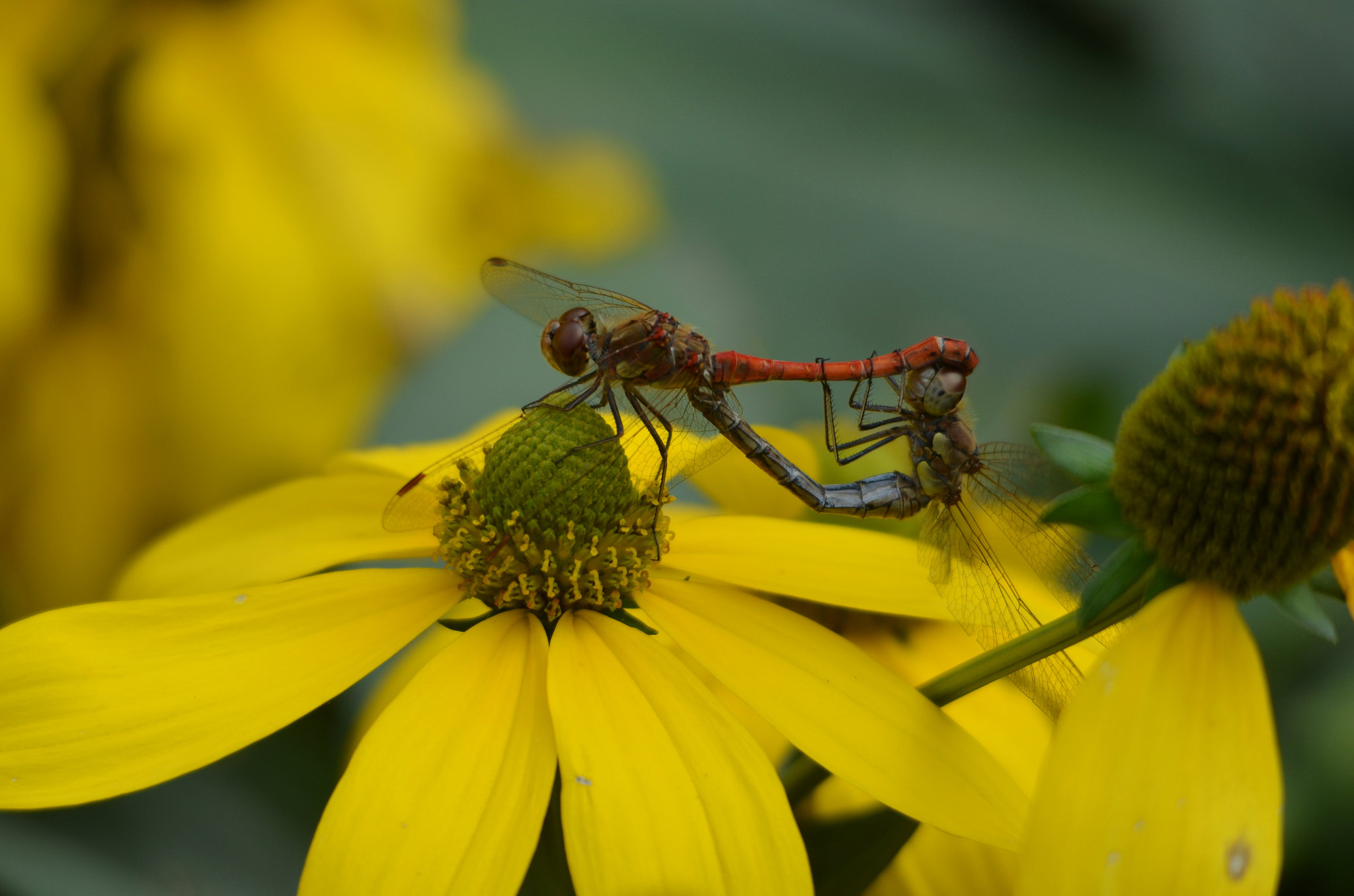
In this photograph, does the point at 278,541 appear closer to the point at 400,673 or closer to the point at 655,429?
the point at 400,673

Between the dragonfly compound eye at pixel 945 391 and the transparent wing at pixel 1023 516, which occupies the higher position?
the dragonfly compound eye at pixel 945 391

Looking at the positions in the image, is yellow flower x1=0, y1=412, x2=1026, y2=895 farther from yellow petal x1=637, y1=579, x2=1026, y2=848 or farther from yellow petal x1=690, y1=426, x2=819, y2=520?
yellow petal x1=690, y1=426, x2=819, y2=520

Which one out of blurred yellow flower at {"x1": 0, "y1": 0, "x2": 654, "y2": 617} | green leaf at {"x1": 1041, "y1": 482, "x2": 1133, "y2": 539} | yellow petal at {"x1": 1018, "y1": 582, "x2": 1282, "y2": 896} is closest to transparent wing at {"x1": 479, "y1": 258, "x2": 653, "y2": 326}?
blurred yellow flower at {"x1": 0, "y1": 0, "x2": 654, "y2": 617}

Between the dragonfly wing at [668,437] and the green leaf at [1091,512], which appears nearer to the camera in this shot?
the green leaf at [1091,512]

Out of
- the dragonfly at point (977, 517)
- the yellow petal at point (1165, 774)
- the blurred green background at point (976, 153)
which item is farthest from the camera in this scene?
the blurred green background at point (976, 153)

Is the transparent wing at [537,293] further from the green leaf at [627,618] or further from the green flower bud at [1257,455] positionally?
the green flower bud at [1257,455]

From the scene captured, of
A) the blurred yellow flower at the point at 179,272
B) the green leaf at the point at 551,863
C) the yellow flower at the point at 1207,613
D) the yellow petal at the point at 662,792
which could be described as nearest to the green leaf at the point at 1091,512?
the yellow flower at the point at 1207,613
